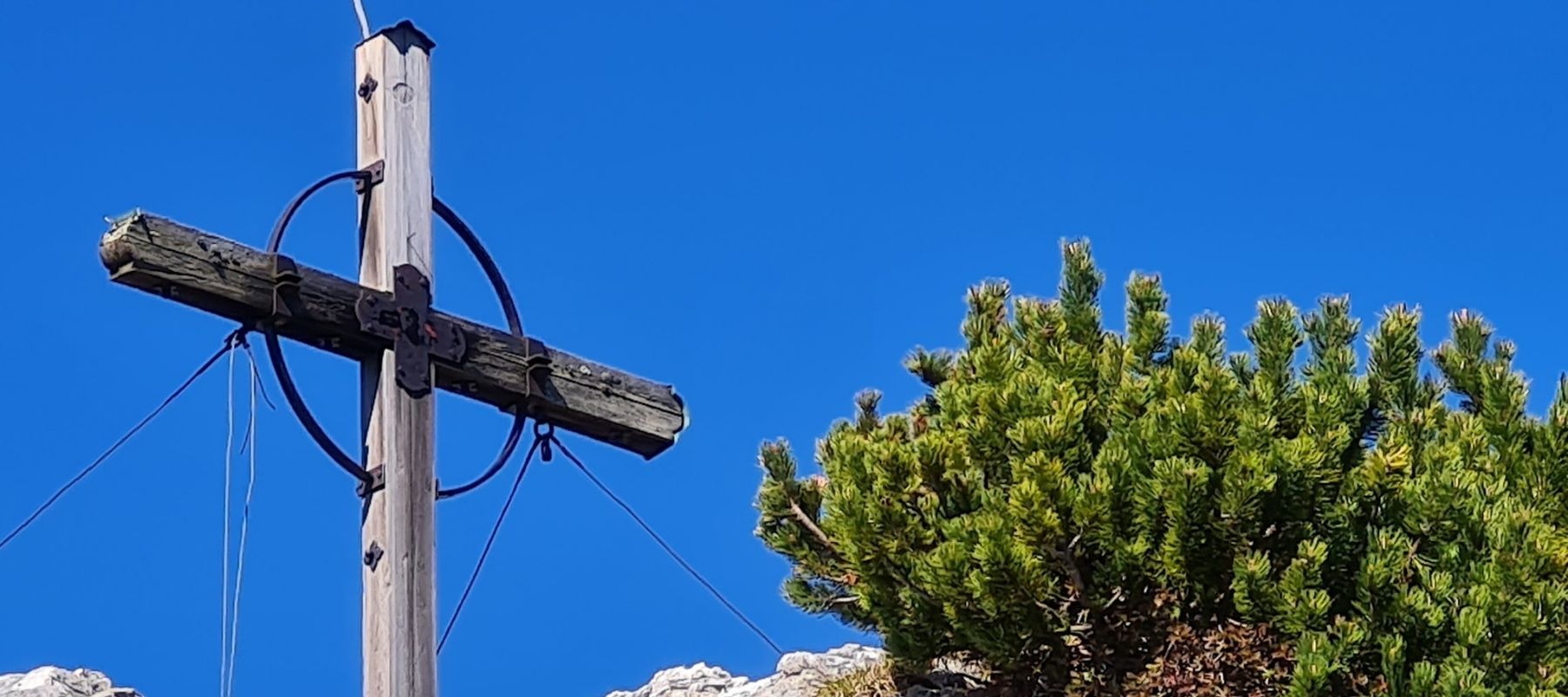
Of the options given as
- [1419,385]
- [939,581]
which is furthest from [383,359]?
[1419,385]

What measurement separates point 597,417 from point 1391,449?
3.92m

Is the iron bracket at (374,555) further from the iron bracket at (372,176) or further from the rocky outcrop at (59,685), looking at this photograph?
the rocky outcrop at (59,685)

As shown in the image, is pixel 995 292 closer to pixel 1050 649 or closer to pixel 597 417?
pixel 1050 649

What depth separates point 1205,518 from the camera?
8891 mm

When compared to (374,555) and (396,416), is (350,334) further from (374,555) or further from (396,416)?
(374,555)

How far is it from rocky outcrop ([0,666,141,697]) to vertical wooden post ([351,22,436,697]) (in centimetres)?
573

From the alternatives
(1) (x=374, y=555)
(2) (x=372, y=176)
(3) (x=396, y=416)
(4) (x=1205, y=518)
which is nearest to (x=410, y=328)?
(3) (x=396, y=416)

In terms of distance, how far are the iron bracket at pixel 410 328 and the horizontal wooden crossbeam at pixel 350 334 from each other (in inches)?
1.3

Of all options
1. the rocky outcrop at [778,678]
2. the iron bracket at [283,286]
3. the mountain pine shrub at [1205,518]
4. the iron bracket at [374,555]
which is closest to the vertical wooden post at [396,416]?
the iron bracket at [374,555]

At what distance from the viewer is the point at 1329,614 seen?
8.95 meters

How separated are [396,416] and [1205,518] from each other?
162 inches

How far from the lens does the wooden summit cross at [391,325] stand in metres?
5.55

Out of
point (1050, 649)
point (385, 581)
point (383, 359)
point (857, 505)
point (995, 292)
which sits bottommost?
point (385, 581)

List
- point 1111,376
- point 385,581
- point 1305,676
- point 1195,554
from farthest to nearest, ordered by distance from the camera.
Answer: point 1111,376 → point 1195,554 → point 1305,676 → point 385,581
